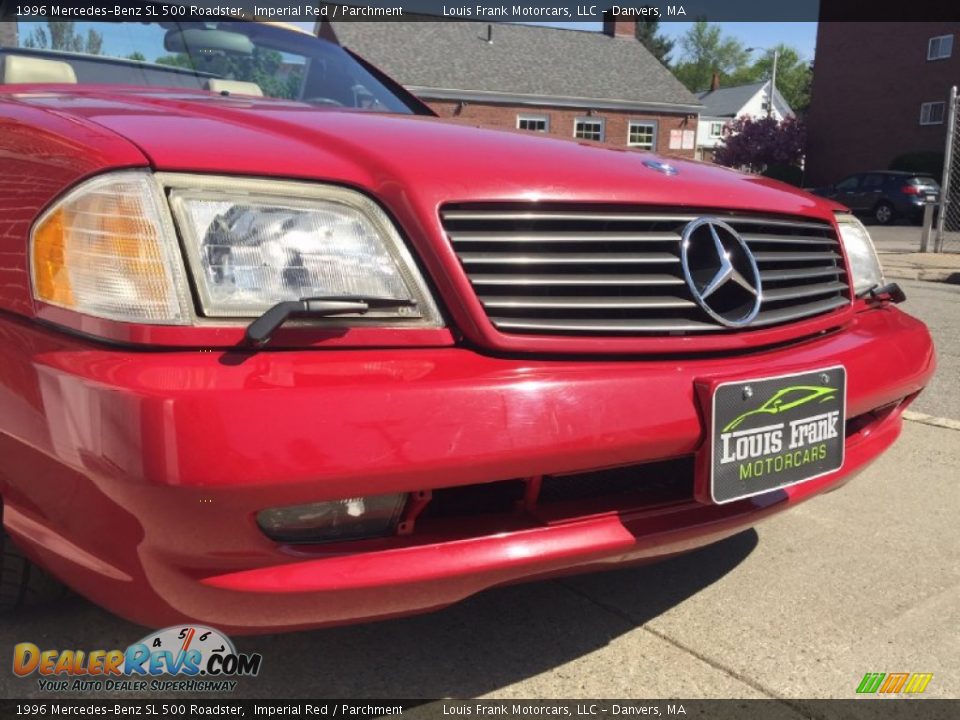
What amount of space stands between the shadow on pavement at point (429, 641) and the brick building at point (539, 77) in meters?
24.8

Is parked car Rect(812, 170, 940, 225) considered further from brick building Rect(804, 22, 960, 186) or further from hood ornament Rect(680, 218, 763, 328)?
hood ornament Rect(680, 218, 763, 328)

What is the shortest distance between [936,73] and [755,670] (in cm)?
2971

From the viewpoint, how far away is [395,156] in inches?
64.5

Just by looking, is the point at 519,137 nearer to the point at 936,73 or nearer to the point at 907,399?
the point at 907,399

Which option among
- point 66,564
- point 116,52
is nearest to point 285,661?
point 66,564

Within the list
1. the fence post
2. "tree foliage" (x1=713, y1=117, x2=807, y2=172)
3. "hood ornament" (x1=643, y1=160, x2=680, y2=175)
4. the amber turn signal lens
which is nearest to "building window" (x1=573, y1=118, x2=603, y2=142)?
"tree foliage" (x1=713, y1=117, x2=807, y2=172)

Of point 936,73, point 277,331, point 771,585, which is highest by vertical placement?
point 936,73

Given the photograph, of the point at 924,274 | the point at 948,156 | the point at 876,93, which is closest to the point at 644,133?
the point at 876,93

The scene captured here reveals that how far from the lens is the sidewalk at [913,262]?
9836mm

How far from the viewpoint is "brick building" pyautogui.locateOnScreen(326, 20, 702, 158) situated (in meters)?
26.9

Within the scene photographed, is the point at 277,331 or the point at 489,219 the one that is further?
the point at 489,219

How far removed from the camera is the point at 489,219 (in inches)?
63.0

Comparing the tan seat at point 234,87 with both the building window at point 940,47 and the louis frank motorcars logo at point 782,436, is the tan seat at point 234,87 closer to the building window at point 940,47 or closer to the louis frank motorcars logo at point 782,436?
the louis frank motorcars logo at point 782,436

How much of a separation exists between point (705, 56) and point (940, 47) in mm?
50972
